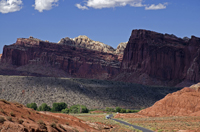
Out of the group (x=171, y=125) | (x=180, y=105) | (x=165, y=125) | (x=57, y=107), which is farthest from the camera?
(x=57, y=107)

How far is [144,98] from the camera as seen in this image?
144 m

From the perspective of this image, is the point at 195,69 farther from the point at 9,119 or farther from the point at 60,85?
the point at 9,119

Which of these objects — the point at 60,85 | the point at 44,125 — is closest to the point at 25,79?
the point at 60,85

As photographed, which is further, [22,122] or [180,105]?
[180,105]

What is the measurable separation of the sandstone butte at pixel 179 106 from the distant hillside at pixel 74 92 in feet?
146

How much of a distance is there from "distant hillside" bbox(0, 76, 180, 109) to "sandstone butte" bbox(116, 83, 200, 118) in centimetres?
4437

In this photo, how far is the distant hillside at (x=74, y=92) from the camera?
121 metres

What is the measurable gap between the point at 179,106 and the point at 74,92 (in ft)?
195

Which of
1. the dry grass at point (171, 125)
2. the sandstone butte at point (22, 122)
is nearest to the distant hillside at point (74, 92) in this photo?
the dry grass at point (171, 125)

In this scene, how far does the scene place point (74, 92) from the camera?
428ft

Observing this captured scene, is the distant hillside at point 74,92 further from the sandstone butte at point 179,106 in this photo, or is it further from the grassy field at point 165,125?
the grassy field at point 165,125

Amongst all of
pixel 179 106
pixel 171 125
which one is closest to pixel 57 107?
pixel 179 106

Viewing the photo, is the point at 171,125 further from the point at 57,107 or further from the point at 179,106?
the point at 57,107

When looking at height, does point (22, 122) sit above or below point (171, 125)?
above
